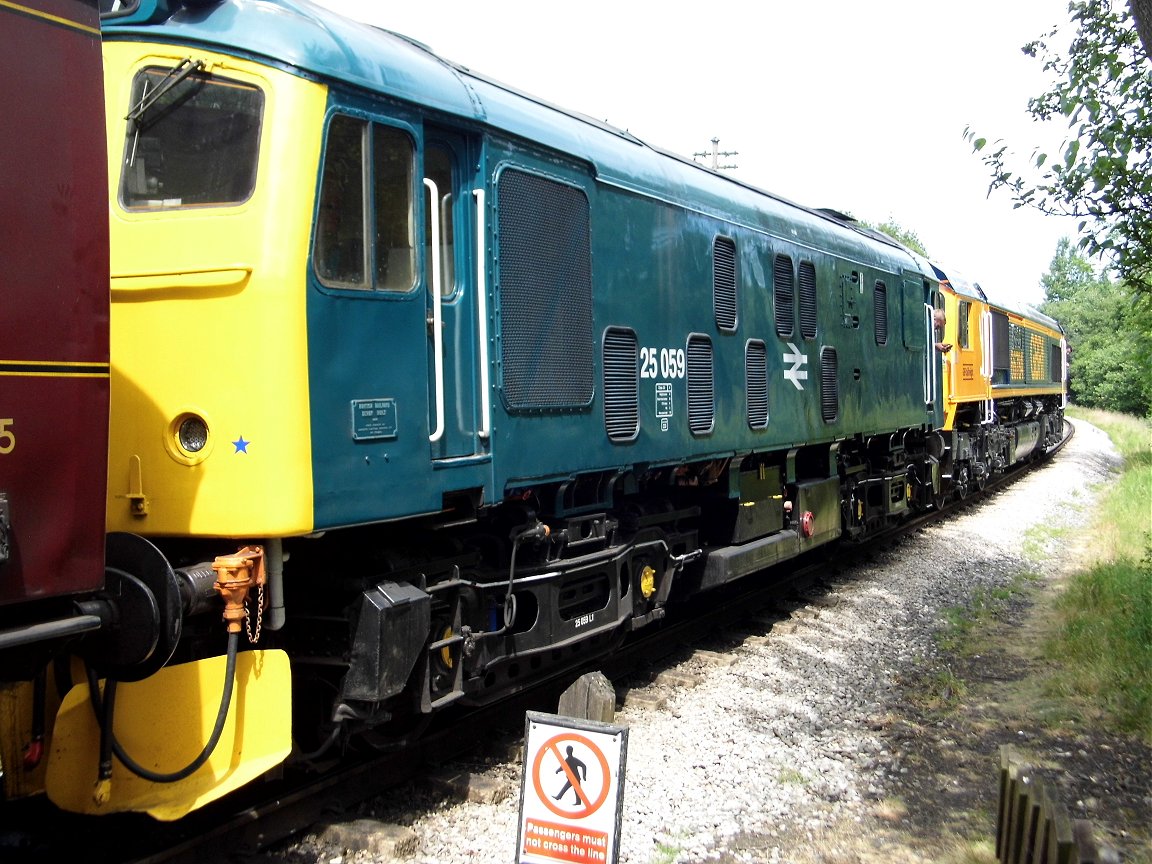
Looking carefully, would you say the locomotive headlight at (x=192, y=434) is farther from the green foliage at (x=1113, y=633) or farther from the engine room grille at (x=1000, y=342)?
the engine room grille at (x=1000, y=342)

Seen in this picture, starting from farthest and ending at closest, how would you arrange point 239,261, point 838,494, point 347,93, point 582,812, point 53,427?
point 838,494, point 347,93, point 239,261, point 582,812, point 53,427

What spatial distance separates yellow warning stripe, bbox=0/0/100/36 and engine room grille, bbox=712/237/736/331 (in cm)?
510

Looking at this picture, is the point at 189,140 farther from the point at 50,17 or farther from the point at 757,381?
the point at 757,381

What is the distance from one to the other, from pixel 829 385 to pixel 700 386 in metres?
2.93

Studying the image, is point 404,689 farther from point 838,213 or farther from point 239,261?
point 838,213

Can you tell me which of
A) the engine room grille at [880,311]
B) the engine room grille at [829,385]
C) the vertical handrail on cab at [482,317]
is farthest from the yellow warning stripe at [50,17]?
the engine room grille at [880,311]

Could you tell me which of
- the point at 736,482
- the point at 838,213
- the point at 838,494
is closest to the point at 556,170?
the point at 736,482

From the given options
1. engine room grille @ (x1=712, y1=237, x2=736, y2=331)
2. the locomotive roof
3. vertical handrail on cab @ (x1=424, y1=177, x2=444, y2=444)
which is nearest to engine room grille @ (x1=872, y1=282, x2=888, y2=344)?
engine room grille @ (x1=712, y1=237, x2=736, y2=331)

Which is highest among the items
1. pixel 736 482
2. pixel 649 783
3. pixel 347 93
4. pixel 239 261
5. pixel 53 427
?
pixel 347 93

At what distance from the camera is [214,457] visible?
4.02 meters

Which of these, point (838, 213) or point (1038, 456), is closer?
point (838, 213)

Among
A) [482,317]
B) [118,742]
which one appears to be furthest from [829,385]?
[118,742]

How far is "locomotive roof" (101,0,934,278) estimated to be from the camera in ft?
13.8

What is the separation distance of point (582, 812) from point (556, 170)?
143 inches
